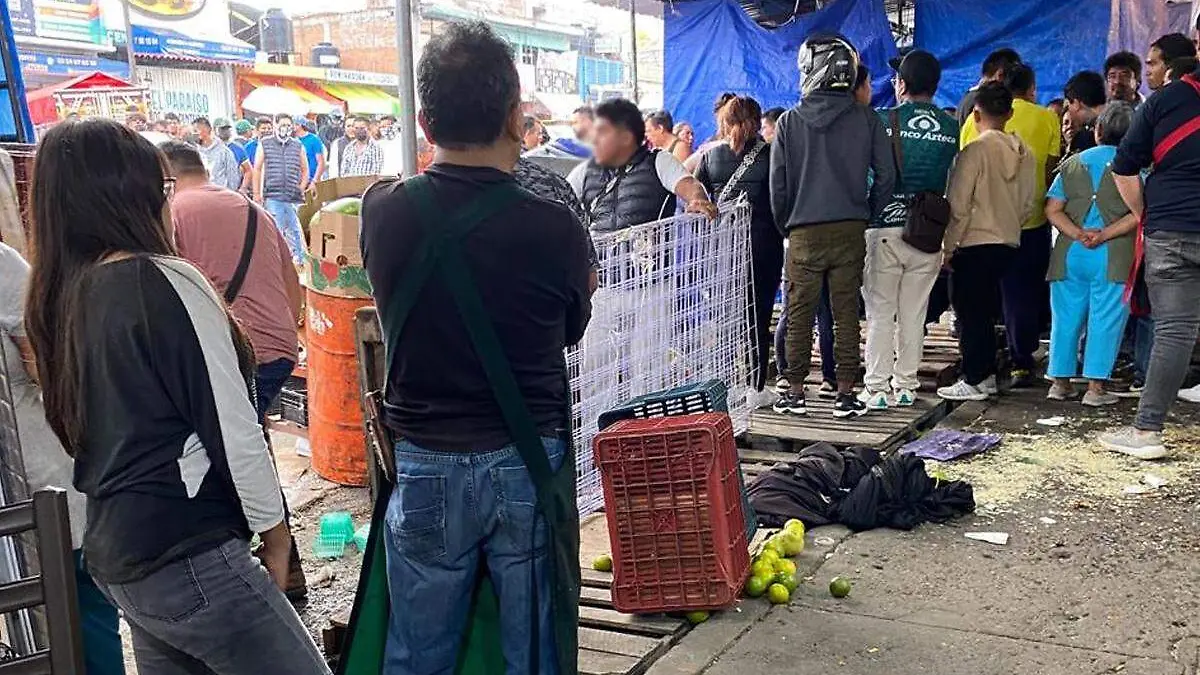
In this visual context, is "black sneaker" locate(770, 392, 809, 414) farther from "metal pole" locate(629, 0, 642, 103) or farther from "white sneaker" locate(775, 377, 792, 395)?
"metal pole" locate(629, 0, 642, 103)

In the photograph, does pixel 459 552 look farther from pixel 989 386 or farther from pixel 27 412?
pixel 989 386

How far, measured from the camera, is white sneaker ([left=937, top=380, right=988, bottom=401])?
263 inches

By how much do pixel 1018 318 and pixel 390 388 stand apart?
Result: 5531 mm

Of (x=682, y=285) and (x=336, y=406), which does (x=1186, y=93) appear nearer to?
(x=682, y=285)

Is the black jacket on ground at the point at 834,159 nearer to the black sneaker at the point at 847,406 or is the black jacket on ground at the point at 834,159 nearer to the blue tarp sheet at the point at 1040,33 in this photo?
the black sneaker at the point at 847,406

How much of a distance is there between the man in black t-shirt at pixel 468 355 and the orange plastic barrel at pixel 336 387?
3262mm

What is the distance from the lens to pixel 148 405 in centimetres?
213

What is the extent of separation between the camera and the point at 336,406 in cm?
573

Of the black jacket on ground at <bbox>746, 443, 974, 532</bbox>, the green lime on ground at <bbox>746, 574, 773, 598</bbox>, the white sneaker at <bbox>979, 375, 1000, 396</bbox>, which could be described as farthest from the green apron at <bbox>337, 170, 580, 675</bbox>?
the white sneaker at <bbox>979, 375, 1000, 396</bbox>

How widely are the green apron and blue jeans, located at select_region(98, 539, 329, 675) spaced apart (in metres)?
0.24

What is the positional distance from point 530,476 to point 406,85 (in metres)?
2.43

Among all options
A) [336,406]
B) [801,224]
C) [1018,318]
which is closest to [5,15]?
[336,406]

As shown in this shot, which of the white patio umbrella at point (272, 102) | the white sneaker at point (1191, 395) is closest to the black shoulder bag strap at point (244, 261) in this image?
the white sneaker at point (1191, 395)

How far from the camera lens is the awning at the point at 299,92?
2806cm
